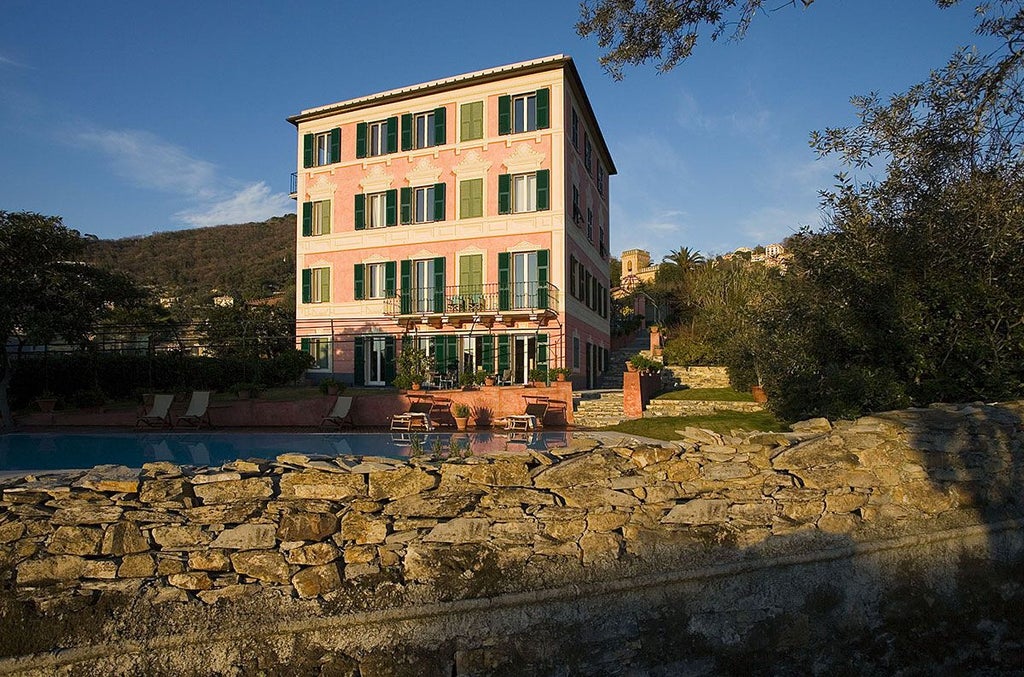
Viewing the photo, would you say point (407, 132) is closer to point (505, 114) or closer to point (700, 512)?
point (505, 114)

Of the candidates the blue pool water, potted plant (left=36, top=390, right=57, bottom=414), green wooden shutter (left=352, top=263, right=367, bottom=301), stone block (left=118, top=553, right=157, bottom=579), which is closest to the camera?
stone block (left=118, top=553, right=157, bottom=579)

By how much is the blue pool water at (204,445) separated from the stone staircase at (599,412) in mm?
2099

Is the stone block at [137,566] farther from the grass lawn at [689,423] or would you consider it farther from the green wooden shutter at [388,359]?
the green wooden shutter at [388,359]

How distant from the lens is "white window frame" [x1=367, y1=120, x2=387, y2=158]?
25.2 m

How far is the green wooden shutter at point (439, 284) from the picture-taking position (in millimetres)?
23562

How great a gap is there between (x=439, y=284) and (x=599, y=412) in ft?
30.6

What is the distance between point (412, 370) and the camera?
18.3m

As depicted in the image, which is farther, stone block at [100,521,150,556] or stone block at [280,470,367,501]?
stone block at [280,470,367,501]

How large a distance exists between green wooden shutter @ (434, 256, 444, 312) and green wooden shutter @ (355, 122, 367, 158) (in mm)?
5624

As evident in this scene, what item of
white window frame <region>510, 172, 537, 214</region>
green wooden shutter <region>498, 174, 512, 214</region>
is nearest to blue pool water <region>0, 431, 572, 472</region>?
white window frame <region>510, 172, 537, 214</region>

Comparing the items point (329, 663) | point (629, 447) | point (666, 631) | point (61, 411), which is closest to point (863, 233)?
point (629, 447)

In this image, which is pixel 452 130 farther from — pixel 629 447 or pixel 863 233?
pixel 629 447

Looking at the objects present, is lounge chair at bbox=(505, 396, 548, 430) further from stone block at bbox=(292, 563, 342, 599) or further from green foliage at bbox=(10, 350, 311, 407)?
stone block at bbox=(292, 563, 342, 599)

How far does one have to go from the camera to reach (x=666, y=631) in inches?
181
